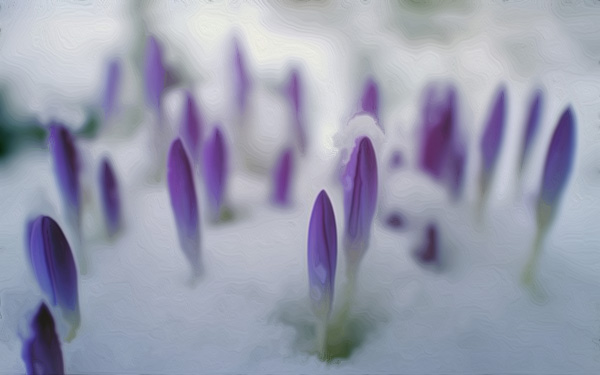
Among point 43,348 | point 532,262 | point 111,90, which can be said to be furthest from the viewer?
point 111,90

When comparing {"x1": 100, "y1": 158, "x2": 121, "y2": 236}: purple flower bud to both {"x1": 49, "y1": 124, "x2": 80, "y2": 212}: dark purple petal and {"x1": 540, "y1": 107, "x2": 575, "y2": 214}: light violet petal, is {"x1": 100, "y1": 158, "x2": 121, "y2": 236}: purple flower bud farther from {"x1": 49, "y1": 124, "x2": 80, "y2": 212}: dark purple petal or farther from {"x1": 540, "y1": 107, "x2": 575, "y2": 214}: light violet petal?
{"x1": 540, "y1": 107, "x2": 575, "y2": 214}: light violet petal

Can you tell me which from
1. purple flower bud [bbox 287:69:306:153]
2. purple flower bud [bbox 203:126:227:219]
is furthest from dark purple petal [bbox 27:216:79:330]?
purple flower bud [bbox 287:69:306:153]

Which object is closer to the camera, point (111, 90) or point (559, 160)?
point (559, 160)

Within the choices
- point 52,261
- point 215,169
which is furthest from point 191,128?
point 52,261

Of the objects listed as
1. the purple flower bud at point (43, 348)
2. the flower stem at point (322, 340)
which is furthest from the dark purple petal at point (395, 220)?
the purple flower bud at point (43, 348)

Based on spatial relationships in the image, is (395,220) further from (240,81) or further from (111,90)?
(111,90)

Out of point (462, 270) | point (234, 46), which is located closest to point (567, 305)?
point (462, 270)
